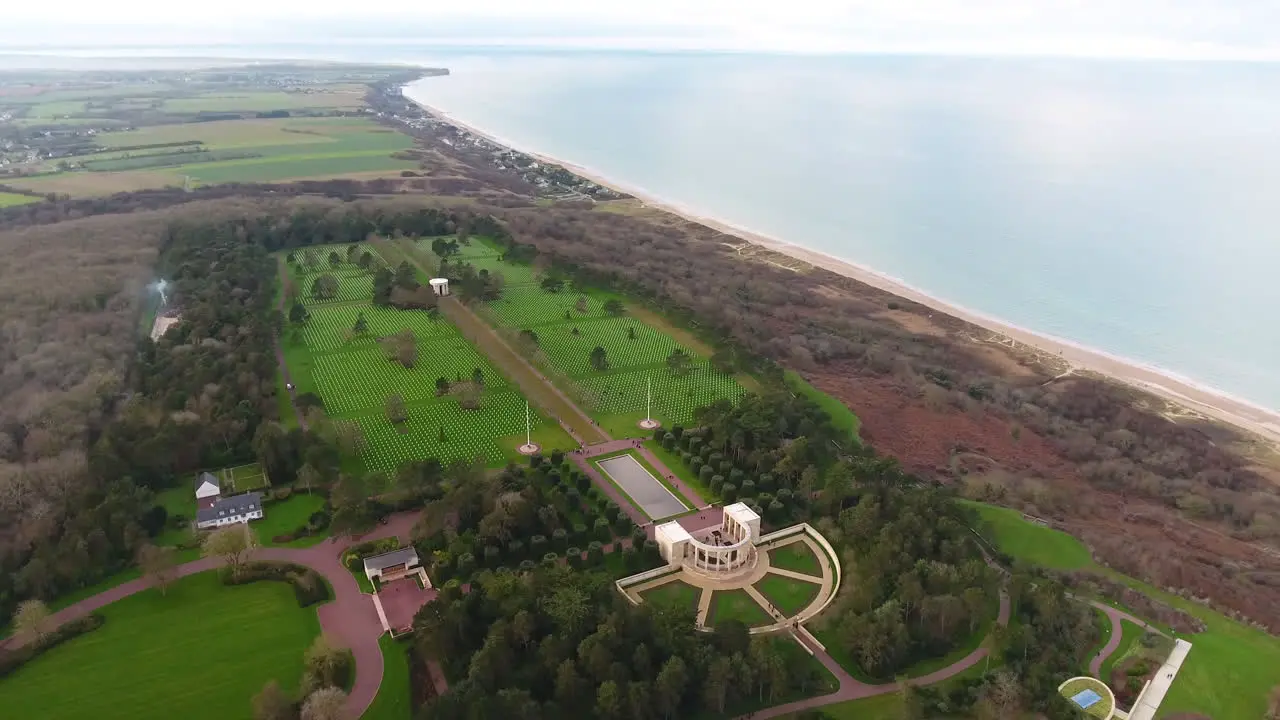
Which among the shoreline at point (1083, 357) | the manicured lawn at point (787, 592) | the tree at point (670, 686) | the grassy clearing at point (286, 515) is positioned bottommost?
the shoreline at point (1083, 357)

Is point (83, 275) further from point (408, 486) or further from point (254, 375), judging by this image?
point (408, 486)

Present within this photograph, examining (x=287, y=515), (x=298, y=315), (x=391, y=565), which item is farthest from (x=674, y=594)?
(x=298, y=315)

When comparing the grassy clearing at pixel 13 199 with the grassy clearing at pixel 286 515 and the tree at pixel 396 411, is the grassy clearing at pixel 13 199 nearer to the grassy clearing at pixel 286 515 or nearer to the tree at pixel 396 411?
the tree at pixel 396 411

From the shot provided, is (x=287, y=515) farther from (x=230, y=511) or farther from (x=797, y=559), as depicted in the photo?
(x=797, y=559)

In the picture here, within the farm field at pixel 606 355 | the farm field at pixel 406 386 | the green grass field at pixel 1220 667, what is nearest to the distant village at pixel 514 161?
the farm field at pixel 606 355

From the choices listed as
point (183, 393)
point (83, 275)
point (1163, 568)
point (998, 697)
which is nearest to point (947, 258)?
point (1163, 568)

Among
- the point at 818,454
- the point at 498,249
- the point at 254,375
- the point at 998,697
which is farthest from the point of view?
the point at 498,249

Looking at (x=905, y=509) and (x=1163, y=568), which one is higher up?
(x=905, y=509)
